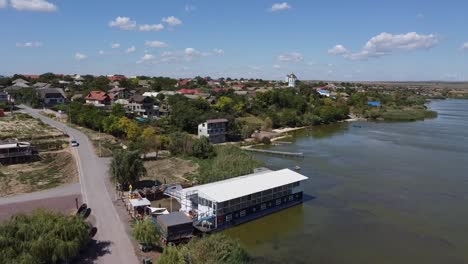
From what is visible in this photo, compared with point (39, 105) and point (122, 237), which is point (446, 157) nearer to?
point (122, 237)

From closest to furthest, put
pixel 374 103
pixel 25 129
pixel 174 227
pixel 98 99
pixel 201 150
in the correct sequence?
pixel 174 227 < pixel 201 150 < pixel 25 129 < pixel 98 99 < pixel 374 103

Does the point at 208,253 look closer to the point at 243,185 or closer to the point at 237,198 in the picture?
the point at 237,198

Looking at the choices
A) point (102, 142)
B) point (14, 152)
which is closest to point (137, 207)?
point (14, 152)

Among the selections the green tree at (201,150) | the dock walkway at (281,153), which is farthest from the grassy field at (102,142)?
the dock walkway at (281,153)

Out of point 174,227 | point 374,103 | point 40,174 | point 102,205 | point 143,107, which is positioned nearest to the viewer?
point 174,227

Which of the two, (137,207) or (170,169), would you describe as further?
(170,169)

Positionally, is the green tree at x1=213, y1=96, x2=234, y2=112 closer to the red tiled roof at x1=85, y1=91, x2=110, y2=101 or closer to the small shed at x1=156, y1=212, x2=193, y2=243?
the red tiled roof at x1=85, y1=91, x2=110, y2=101
